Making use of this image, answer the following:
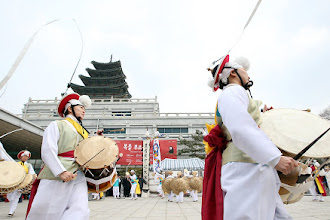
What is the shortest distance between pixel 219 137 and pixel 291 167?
1.71 feet

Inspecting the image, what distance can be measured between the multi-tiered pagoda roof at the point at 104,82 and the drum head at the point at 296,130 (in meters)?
41.5

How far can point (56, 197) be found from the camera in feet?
6.68

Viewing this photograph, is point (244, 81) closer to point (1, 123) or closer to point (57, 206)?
point (57, 206)

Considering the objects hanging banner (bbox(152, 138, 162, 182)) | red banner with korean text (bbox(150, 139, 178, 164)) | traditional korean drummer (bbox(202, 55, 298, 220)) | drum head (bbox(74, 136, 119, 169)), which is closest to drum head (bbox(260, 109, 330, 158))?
traditional korean drummer (bbox(202, 55, 298, 220))

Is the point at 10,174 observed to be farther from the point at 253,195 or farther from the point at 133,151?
the point at 133,151

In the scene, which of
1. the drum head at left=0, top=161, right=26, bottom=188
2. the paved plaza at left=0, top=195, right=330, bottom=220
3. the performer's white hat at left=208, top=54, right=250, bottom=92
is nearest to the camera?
the performer's white hat at left=208, top=54, right=250, bottom=92

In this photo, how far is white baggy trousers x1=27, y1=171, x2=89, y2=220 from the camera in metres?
1.99

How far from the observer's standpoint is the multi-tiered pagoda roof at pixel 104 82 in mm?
41938

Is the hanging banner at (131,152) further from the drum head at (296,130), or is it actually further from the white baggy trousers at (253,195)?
the white baggy trousers at (253,195)

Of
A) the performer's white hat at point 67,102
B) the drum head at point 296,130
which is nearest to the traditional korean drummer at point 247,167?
the drum head at point 296,130

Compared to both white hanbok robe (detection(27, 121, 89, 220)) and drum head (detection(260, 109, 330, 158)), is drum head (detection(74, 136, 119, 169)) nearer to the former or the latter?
white hanbok robe (detection(27, 121, 89, 220))

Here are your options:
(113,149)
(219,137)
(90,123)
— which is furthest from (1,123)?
(90,123)

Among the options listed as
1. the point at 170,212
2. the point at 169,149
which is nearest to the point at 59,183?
the point at 170,212

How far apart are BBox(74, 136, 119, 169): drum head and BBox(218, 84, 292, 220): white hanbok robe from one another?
141cm
